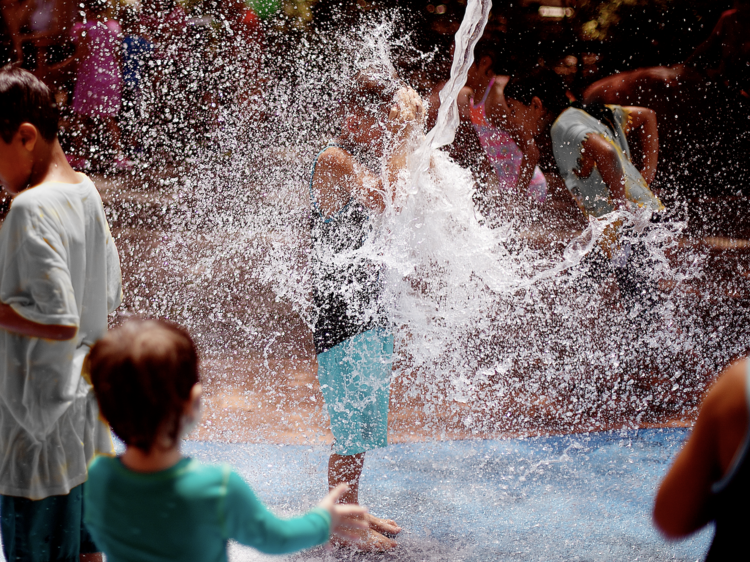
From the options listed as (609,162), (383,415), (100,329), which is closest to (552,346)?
(609,162)

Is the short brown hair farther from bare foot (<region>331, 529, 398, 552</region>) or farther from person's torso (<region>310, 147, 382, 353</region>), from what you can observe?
bare foot (<region>331, 529, 398, 552</region>)

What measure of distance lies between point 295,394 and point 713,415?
10.5ft

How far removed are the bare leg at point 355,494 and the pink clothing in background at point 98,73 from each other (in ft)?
25.0

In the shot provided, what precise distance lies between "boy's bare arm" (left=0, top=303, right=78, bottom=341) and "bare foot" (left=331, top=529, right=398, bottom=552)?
1.30m

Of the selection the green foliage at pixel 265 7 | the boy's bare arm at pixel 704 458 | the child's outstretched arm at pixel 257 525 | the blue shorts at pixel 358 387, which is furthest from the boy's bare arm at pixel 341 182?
the green foliage at pixel 265 7

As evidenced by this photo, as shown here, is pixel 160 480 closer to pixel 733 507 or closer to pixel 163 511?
pixel 163 511

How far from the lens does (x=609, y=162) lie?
12.6ft

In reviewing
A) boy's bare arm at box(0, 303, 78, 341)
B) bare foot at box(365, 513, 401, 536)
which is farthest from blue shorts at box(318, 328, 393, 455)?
boy's bare arm at box(0, 303, 78, 341)

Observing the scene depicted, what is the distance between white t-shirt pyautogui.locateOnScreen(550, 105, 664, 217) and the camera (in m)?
3.92

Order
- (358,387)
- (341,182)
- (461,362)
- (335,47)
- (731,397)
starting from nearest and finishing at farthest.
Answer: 1. (731,397)
2. (341,182)
3. (358,387)
4. (461,362)
5. (335,47)

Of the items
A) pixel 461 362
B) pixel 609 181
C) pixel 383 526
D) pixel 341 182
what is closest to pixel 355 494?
pixel 383 526

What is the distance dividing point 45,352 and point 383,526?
1.41 m

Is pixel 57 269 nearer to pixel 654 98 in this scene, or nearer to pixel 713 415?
pixel 713 415

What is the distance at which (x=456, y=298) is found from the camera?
11.4ft
